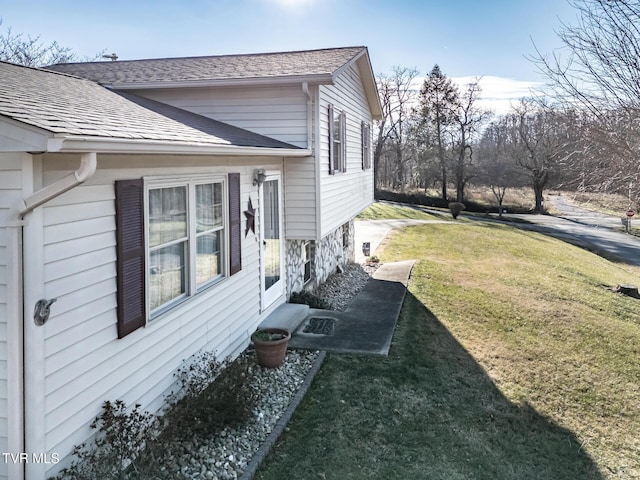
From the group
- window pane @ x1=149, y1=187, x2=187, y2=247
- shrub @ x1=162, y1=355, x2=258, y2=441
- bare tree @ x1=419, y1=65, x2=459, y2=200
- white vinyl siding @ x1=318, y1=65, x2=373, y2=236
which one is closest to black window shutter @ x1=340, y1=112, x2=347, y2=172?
white vinyl siding @ x1=318, y1=65, x2=373, y2=236

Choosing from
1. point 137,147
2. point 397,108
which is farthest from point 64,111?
point 397,108

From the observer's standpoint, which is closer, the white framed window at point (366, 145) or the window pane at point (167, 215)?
the window pane at point (167, 215)

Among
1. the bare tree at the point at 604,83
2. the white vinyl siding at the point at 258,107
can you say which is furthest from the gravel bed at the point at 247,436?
the bare tree at the point at 604,83

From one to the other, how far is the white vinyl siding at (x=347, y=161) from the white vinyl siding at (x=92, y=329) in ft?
13.1

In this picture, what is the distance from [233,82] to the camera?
8234 mm

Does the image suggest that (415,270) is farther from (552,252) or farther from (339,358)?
(552,252)

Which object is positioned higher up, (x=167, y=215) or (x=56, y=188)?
(x=56, y=188)

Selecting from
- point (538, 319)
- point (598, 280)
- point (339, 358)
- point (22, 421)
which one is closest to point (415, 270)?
point (538, 319)

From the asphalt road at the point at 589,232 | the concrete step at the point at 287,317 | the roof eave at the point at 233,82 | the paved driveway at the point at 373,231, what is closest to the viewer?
the concrete step at the point at 287,317

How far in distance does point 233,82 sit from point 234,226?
10.2ft

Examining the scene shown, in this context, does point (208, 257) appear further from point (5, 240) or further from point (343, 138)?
point (343, 138)

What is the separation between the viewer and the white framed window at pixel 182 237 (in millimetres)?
4594

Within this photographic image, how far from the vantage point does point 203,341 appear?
5.51m

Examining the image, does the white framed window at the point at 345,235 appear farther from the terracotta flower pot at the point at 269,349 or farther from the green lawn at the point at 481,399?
the terracotta flower pot at the point at 269,349
